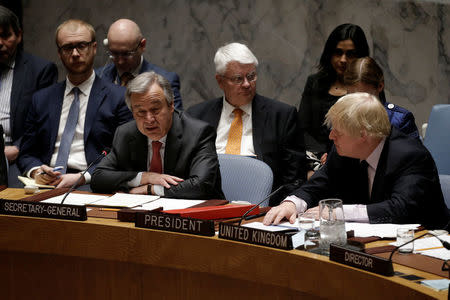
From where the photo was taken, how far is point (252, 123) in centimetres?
397

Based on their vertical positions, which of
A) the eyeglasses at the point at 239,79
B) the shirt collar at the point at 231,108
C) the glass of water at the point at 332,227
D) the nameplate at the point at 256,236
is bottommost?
the nameplate at the point at 256,236

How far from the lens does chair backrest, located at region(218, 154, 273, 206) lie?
319 centimetres

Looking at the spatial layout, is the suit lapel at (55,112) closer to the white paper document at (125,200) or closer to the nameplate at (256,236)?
the white paper document at (125,200)

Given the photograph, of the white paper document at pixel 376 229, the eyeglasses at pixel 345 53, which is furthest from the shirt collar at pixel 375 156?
the eyeglasses at pixel 345 53

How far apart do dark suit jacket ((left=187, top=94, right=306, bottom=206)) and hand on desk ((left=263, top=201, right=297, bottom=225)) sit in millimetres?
1233

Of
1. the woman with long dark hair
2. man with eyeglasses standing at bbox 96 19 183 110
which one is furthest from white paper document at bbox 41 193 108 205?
the woman with long dark hair

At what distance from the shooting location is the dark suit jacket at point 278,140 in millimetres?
3889

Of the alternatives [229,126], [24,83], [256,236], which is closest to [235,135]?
[229,126]

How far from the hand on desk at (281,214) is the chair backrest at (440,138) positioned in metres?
1.55

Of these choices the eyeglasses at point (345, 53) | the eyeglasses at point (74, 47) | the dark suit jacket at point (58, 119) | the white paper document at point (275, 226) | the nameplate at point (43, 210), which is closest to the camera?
the white paper document at point (275, 226)

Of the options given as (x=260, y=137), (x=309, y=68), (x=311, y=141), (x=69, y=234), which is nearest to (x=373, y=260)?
(x=69, y=234)

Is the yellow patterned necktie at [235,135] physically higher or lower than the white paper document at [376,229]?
higher

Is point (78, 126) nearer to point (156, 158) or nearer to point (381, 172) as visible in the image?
point (156, 158)

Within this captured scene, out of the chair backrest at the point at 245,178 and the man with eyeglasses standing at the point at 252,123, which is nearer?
the chair backrest at the point at 245,178
